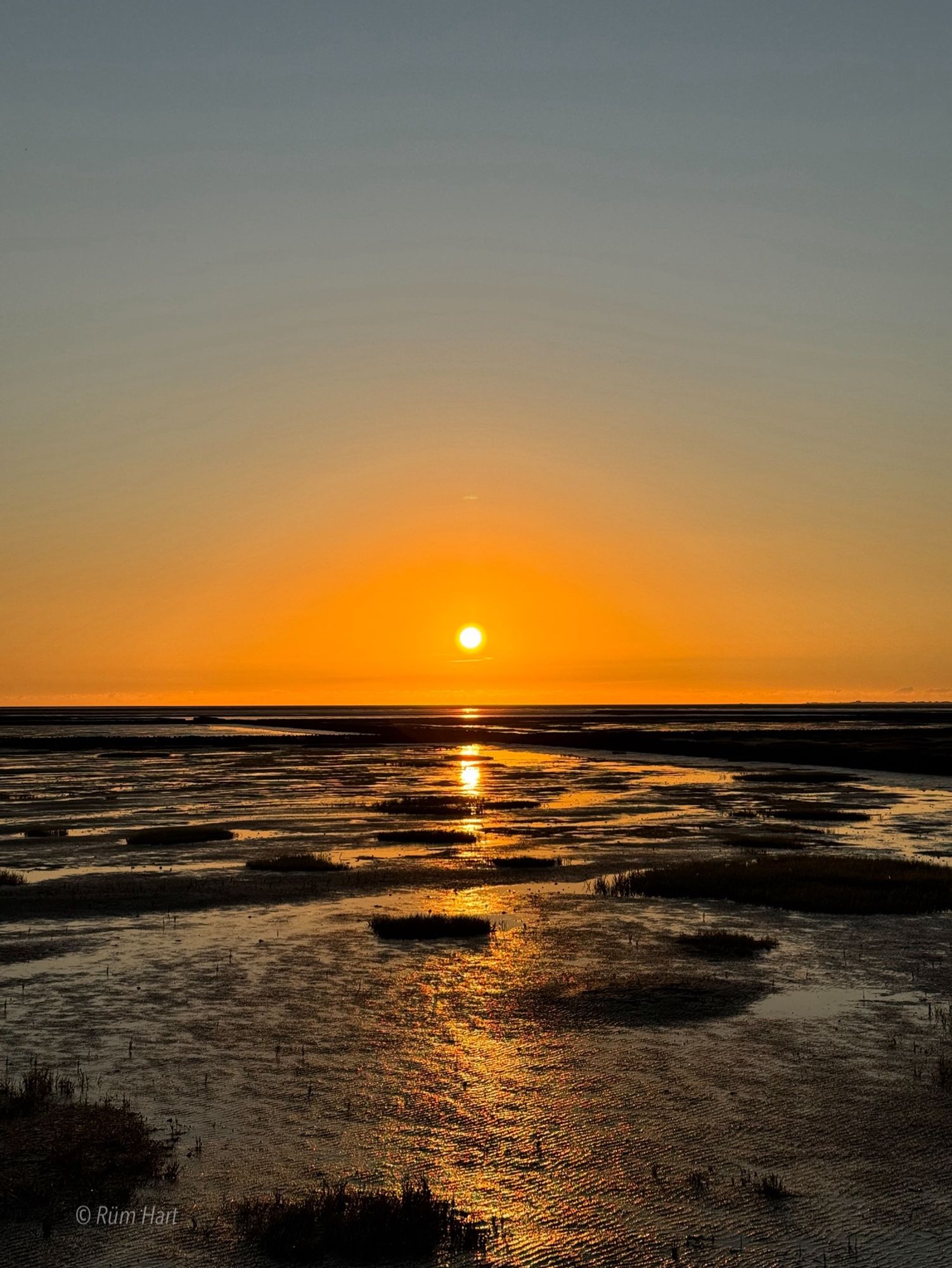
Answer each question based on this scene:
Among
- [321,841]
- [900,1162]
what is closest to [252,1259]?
[900,1162]

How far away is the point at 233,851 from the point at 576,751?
74.9 metres

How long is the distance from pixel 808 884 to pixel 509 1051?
16.5 meters

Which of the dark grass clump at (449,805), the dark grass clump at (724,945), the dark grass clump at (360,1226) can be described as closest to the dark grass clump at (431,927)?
the dark grass clump at (724,945)

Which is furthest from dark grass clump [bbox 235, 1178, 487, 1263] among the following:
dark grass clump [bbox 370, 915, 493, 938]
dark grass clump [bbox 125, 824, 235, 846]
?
dark grass clump [bbox 125, 824, 235, 846]

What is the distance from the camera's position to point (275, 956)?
21891 mm

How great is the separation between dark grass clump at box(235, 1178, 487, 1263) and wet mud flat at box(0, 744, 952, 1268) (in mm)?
200

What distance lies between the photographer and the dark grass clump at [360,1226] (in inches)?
400

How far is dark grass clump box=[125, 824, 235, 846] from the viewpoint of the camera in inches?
1567

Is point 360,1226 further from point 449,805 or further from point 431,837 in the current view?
point 449,805

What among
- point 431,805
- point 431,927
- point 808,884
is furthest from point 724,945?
point 431,805

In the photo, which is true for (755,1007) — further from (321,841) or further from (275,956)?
(321,841)

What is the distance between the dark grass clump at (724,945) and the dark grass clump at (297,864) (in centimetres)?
1334

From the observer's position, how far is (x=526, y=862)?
35.0 meters

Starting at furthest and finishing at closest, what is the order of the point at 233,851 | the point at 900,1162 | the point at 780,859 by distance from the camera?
the point at 233,851
the point at 780,859
the point at 900,1162
